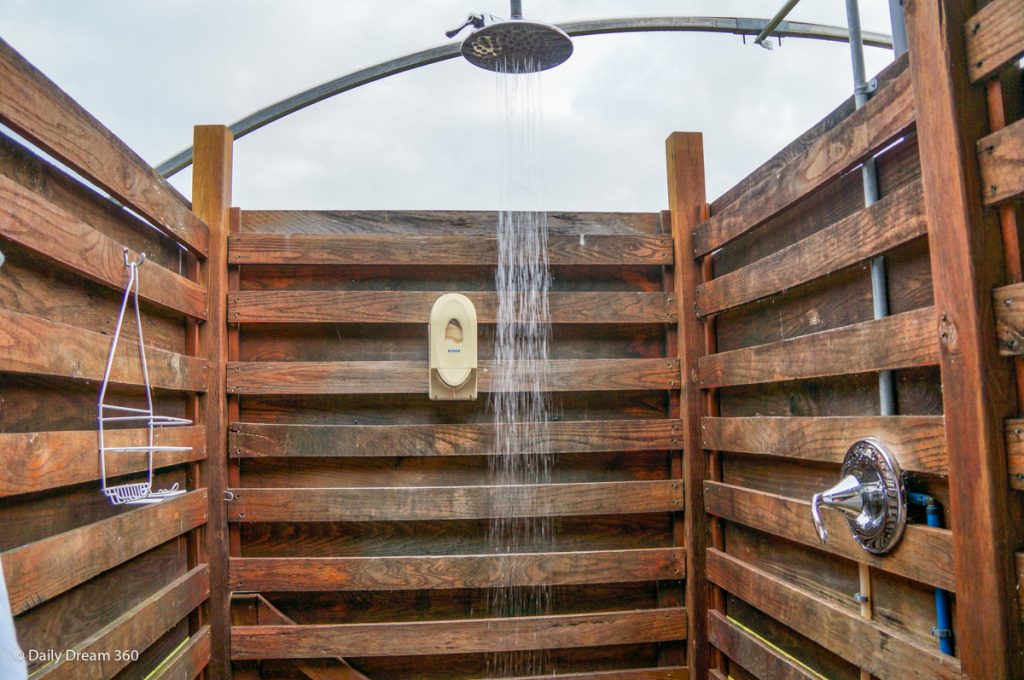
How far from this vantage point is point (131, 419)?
73.3 inches

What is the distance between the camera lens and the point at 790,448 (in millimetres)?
2064

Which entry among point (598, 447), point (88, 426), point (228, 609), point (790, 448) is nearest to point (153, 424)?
point (88, 426)

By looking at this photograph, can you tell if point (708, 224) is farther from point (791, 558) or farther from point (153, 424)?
point (153, 424)

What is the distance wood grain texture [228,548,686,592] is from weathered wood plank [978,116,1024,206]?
179 cm

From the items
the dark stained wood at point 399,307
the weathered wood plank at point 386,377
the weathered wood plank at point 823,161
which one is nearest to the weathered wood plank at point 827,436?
the weathered wood plank at point 386,377

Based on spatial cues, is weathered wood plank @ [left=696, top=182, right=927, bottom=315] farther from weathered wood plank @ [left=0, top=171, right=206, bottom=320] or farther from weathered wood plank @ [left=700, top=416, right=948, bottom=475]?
weathered wood plank @ [left=0, top=171, right=206, bottom=320]

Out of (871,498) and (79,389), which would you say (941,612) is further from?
(79,389)

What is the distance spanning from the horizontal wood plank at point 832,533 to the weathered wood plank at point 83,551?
66.3 inches

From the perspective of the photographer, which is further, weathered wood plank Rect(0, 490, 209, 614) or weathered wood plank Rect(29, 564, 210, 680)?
weathered wood plank Rect(29, 564, 210, 680)

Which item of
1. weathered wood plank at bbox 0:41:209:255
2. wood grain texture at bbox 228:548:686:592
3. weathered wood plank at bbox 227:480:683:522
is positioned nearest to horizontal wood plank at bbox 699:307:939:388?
weathered wood plank at bbox 227:480:683:522

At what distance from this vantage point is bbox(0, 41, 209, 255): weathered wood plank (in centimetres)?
143

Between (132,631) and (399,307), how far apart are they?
4.31 ft

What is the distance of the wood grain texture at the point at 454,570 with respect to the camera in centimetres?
267

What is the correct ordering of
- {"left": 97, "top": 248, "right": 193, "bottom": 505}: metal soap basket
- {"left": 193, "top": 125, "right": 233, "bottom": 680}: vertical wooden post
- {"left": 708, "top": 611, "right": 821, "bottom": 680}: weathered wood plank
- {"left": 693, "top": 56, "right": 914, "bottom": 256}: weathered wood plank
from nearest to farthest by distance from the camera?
{"left": 693, "top": 56, "right": 914, "bottom": 256}: weathered wood plank < {"left": 97, "top": 248, "right": 193, "bottom": 505}: metal soap basket < {"left": 708, "top": 611, "right": 821, "bottom": 680}: weathered wood plank < {"left": 193, "top": 125, "right": 233, "bottom": 680}: vertical wooden post
